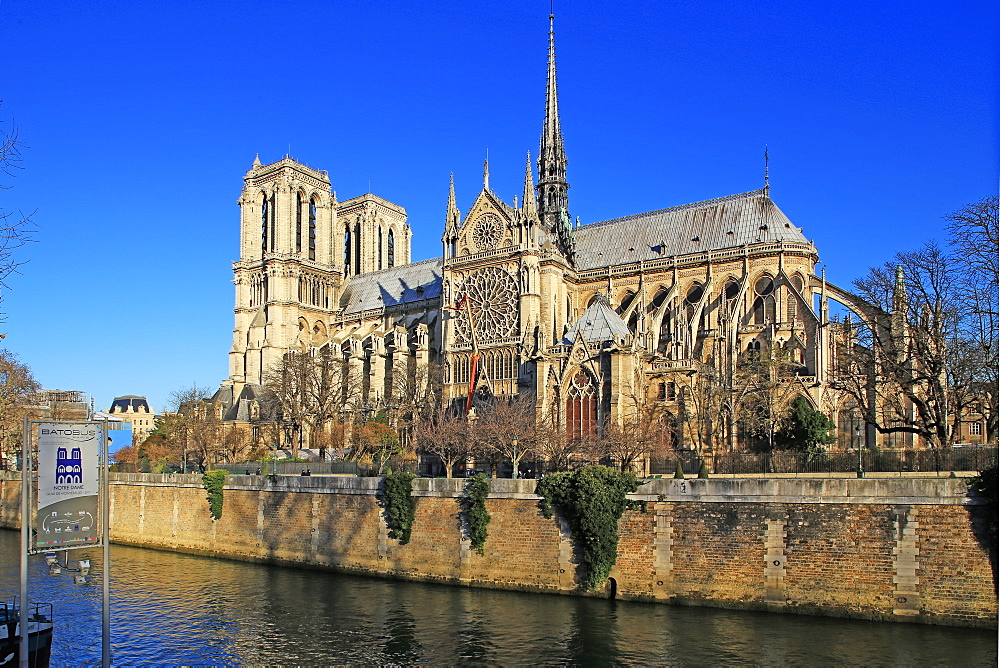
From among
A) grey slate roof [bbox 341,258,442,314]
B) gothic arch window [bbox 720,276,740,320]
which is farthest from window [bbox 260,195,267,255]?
gothic arch window [bbox 720,276,740,320]

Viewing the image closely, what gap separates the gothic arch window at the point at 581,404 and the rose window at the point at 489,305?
12.2 meters

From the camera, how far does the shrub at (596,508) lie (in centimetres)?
3388

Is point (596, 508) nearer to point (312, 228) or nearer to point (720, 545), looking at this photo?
point (720, 545)

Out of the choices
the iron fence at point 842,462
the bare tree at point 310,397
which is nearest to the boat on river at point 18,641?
the iron fence at point 842,462

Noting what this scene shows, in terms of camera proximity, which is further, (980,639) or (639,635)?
(639,635)

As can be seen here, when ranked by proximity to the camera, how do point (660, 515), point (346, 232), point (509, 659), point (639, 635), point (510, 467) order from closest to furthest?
1. point (509, 659)
2. point (639, 635)
3. point (660, 515)
4. point (510, 467)
5. point (346, 232)

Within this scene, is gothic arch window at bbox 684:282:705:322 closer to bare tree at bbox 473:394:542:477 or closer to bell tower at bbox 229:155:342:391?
bare tree at bbox 473:394:542:477

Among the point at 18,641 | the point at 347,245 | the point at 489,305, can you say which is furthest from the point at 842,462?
the point at 347,245

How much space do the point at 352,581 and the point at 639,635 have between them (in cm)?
1593

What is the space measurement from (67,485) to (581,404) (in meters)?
39.1

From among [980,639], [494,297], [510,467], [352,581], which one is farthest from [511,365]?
[980,639]

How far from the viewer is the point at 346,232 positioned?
108 metres

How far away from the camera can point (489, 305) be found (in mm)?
68625

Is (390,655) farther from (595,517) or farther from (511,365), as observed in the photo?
(511,365)
